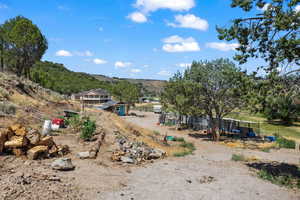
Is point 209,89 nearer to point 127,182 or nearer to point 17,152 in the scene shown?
point 127,182

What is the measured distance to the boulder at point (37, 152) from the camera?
1021cm

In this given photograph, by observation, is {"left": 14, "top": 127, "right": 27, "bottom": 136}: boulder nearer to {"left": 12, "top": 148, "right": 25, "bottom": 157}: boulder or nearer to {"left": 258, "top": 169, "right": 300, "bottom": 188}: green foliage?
{"left": 12, "top": 148, "right": 25, "bottom": 157}: boulder

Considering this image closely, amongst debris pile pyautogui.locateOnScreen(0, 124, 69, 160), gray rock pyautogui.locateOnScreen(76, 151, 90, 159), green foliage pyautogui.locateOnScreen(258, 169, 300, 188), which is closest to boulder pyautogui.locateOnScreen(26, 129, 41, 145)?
debris pile pyautogui.locateOnScreen(0, 124, 69, 160)

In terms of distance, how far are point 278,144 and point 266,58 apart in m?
16.3

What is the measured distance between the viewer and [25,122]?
16281 mm

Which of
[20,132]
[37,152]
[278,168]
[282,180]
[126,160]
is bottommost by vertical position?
[278,168]

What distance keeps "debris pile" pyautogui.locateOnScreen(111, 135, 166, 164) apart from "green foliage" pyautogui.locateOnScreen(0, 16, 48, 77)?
27389mm

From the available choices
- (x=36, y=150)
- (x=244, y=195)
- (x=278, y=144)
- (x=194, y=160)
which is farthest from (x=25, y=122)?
(x=278, y=144)

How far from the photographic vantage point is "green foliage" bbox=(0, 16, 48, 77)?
3403 centimetres

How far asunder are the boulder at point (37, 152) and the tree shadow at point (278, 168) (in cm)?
1228

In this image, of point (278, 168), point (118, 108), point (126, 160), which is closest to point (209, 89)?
point (278, 168)

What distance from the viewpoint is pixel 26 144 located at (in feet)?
35.1

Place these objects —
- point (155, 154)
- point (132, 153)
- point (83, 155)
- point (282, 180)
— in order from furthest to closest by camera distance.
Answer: point (155, 154), point (132, 153), point (83, 155), point (282, 180)

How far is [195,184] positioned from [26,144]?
26.3ft
